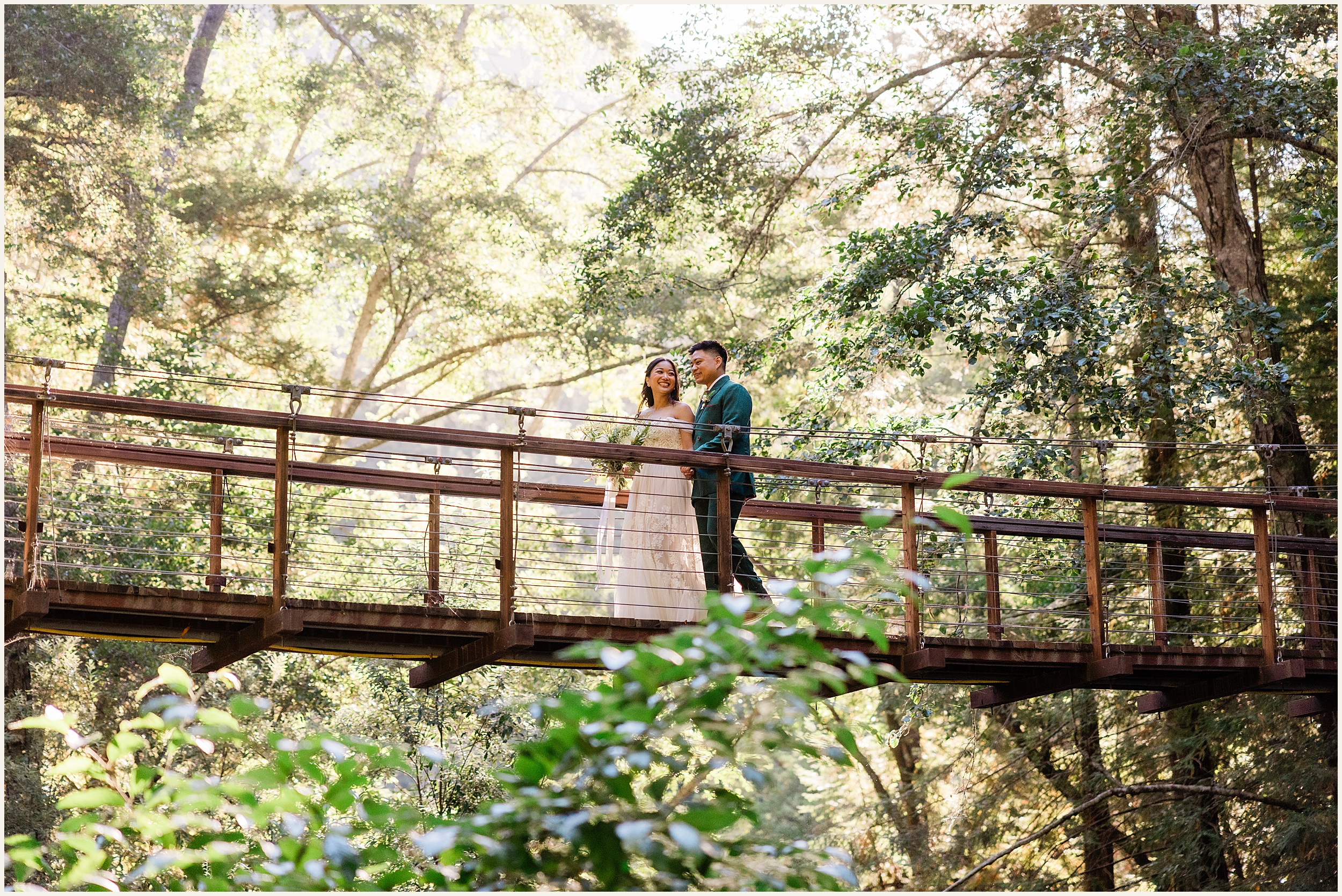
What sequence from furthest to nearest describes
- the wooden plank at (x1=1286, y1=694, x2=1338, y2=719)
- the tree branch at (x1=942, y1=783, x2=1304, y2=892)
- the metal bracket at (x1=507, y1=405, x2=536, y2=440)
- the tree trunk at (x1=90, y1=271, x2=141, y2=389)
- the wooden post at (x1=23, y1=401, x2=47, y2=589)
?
the tree trunk at (x1=90, y1=271, x2=141, y2=389), the tree branch at (x1=942, y1=783, x2=1304, y2=892), the wooden plank at (x1=1286, y1=694, x2=1338, y2=719), the metal bracket at (x1=507, y1=405, x2=536, y2=440), the wooden post at (x1=23, y1=401, x2=47, y2=589)

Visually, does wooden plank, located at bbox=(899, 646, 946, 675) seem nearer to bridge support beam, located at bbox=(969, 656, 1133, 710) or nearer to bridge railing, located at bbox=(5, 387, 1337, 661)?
bridge railing, located at bbox=(5, 387, 1337, 661)

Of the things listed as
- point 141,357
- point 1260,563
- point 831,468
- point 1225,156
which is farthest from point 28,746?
point 1225,156

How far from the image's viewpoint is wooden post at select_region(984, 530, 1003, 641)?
552 centimetres

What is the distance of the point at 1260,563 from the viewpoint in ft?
19.0

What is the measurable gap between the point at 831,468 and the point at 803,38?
18.2ft

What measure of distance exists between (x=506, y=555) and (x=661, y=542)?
1040 mm

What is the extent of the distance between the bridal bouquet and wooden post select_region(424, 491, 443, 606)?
629 millimetres

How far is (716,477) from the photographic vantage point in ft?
17.2

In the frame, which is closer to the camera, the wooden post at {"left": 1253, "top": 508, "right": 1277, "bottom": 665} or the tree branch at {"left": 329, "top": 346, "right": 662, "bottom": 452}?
the wooden post at {"left": 1253, "top": 508, "right": 1277, "bottom": 665}

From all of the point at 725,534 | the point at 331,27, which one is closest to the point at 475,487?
the point at 725,534

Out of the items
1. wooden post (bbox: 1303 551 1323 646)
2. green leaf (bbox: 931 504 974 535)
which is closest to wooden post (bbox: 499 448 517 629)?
green leaf (bbox: 931 504 974 535)

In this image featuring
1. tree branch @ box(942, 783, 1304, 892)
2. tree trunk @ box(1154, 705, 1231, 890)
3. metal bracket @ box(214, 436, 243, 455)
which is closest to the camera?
metal bracket @ box(214, 436, 243, 455)

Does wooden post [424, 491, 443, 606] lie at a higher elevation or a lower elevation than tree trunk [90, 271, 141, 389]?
lower

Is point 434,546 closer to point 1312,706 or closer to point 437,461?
point 437,461
